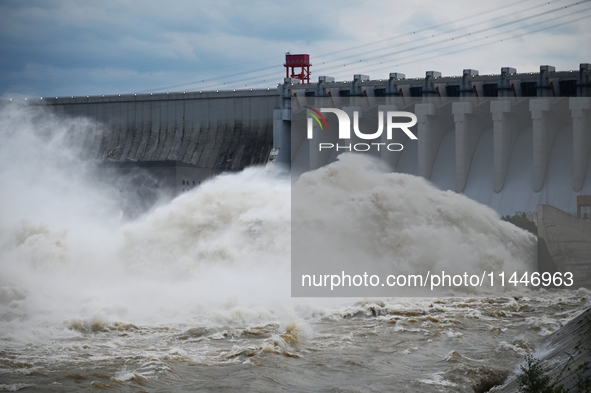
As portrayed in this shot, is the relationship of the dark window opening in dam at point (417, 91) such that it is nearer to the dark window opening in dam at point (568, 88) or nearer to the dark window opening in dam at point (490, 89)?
the dark window opening in dam at point (490, 89)

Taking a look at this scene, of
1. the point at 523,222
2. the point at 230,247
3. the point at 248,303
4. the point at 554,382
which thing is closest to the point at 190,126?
the point at 523,222

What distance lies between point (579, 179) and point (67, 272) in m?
24.9

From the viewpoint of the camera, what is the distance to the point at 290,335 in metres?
21.1

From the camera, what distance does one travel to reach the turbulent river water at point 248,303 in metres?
17.9

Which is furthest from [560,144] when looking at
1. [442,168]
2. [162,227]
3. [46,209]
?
[46,209]

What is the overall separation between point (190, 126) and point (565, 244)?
105 ft

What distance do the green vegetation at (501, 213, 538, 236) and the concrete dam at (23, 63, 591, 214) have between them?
7.41ft

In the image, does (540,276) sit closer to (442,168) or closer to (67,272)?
(442,168)

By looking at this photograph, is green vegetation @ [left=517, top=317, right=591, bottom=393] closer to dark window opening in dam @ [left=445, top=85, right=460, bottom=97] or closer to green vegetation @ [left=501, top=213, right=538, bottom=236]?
green vegetation @ [left=501, top=213, right=538, bottom=236]

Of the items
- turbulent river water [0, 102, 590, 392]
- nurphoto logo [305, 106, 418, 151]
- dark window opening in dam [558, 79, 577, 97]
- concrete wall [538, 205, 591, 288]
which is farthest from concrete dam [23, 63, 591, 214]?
turbulent river water [0, 102, 590, 392]

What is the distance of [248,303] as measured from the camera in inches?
989

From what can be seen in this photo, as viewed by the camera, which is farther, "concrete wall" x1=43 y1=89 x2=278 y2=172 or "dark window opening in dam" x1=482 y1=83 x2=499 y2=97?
"concrete wall" x1=43 y1=89 x2=278 y2=172

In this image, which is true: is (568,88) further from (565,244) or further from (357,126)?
(357,126)

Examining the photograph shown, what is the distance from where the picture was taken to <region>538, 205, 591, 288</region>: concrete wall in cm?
3250
